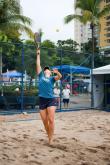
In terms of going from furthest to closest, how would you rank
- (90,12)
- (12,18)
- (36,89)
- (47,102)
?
(90,12) → (12,18) → (36,89) → (47,102)

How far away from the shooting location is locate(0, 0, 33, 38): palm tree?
2146 centimetres

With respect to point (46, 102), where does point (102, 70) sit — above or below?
above

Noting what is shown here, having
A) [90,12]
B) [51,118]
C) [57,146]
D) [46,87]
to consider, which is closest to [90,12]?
[90,12]

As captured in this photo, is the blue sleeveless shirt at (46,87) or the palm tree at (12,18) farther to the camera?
the palm tree at (12,18)

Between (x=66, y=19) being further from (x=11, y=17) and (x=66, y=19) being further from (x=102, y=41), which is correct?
(x=102, y=41)

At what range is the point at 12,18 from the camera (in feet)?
73.8

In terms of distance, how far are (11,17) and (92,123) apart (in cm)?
1145

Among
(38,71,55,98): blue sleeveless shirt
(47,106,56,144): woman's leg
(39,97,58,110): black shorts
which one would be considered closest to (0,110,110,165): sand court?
(47,106,56,144): woman's leg

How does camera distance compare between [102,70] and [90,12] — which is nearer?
[102,70]

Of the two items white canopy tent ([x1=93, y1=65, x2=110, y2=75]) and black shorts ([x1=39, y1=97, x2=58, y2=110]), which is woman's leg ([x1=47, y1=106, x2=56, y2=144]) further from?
white canopy tent ([x1=93, y1=65, x2=110, y2=75])

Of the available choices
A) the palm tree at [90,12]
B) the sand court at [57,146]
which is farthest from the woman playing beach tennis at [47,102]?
the palm tree at [90,12]

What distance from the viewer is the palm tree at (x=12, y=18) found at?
845 inches

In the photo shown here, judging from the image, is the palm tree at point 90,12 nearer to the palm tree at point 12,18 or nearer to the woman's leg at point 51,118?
the palm tree at point 12,18

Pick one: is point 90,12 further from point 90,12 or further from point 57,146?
point 57,146
